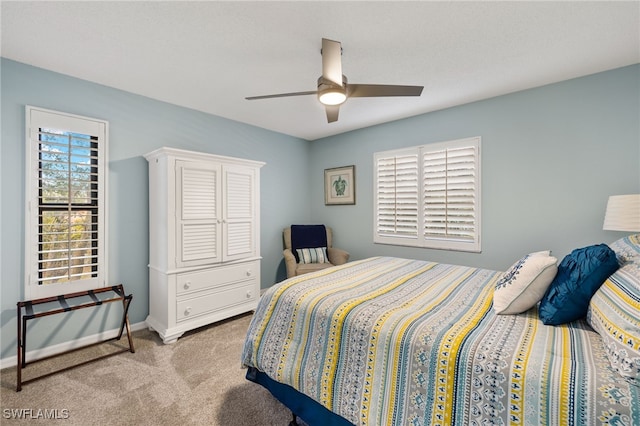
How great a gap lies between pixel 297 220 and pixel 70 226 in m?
2.83

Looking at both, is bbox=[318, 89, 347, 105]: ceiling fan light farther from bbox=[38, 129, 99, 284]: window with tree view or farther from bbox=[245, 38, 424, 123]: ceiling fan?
bbox=[38, 129, 99, 284]: window with tree view

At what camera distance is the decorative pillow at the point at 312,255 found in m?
3.93

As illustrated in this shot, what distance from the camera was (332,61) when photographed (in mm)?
1811

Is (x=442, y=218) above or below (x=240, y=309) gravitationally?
above

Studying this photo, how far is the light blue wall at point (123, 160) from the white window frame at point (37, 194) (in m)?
0.05

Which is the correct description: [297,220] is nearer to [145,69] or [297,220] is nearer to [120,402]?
[145,69]

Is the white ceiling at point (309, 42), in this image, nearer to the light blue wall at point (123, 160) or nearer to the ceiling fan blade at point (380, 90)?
the light blue wall at point (123, 160)

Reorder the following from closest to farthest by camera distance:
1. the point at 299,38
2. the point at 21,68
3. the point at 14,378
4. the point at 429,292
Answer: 1. the point at 429,292
2. the point at 299,38
3. the point at 14,378
4. the point at 21,68

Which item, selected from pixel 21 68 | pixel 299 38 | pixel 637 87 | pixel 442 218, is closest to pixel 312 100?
pixel 299 38

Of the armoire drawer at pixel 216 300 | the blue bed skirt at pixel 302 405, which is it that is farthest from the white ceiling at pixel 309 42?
the blue bed skirt at pixel 302 405

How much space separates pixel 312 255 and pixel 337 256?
1.21 ft

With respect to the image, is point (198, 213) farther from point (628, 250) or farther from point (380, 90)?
point (628, 250)

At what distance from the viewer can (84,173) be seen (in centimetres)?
258

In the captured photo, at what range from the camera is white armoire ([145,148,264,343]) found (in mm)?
2705
